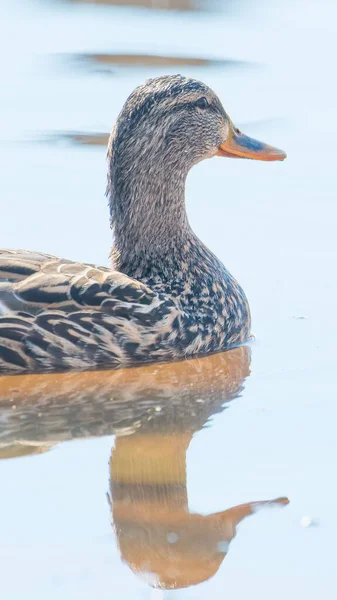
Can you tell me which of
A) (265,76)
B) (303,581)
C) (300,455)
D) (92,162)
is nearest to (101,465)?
(300,455)

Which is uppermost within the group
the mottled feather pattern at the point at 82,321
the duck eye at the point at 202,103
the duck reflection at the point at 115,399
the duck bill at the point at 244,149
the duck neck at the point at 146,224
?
the duck eye at the point at 202,103

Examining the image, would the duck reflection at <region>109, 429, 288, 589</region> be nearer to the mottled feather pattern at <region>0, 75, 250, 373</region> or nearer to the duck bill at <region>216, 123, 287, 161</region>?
the mottled feather pattern at <region>0, 75, 250, 373</region>

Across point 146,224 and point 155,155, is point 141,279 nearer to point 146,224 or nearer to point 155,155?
point 146,224

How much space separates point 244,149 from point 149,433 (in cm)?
251

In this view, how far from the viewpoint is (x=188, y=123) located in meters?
8.26

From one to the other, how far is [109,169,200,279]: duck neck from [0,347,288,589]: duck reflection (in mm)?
662

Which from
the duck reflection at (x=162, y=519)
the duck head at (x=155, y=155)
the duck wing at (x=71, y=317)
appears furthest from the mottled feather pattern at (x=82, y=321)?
A: the duck reflection at (x=162, y=519)

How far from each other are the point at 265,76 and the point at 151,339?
5381 mm

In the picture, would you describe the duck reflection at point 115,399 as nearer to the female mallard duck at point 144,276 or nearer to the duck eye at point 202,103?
the female mallard duck at point 144,276

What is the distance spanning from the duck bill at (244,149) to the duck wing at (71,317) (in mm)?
1354

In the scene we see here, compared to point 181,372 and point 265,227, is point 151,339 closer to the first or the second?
point 181,372

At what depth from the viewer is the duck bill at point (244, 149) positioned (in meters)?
8.58

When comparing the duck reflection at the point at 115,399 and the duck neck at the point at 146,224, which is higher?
the duck neck at the point at 146,224

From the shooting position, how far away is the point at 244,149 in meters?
8.59
